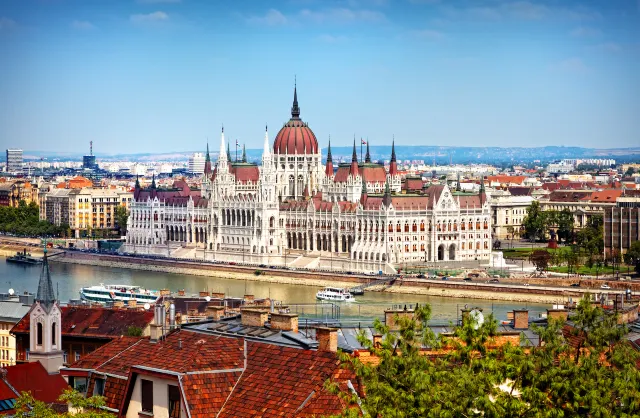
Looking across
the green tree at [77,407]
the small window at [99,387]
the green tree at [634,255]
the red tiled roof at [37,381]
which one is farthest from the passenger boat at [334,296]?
the green tree at [77,407]

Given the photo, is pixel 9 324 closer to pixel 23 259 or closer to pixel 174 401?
pixel 174 401

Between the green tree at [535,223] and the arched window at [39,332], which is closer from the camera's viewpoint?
the arched window at [39,332]

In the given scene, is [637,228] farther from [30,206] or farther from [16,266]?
[30,206]

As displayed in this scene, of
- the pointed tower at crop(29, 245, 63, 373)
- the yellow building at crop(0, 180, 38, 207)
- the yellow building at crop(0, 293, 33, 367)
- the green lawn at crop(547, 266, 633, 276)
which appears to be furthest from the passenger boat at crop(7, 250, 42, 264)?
the pointed tower at crop(29, 245, 63, 373)

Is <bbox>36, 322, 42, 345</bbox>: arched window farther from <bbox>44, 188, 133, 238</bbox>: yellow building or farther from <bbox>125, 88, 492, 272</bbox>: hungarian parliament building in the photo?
<bbox>44, 188, 133, 238</bbox>: yellow building

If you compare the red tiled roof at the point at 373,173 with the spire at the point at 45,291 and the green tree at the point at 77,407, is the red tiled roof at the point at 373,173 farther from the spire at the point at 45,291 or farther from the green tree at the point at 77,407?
the green tree at the point at 77,407
